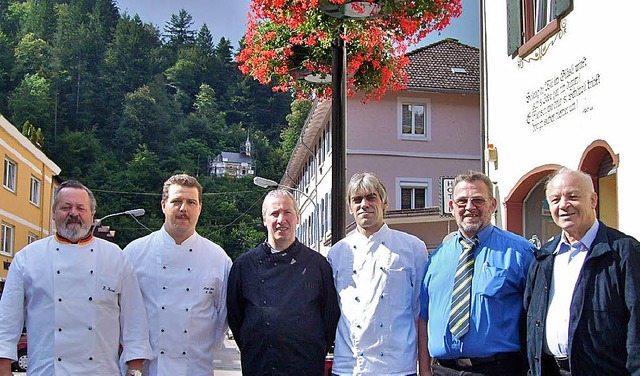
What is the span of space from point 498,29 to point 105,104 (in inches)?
3916

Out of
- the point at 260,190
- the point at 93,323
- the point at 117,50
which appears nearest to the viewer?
the point at 93,323

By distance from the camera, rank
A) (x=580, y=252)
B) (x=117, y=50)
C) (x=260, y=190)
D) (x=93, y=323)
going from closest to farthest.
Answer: (x=580, y=252) < (x=93, y=323) < (x=260, y=190) < (x=117, y=50)

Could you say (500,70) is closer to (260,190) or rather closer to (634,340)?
(634,340)

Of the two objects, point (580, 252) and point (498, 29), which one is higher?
point (498, 29)

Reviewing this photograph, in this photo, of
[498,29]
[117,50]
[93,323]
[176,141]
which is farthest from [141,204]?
[93,323]

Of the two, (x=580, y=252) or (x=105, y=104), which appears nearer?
(x=580, y=252)

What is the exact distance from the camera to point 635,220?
8.24 m

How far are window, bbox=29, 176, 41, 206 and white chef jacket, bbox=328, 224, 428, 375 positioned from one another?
115 ft

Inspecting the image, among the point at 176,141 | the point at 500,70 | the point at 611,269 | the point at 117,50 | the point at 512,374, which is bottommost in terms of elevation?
the point at 512,374

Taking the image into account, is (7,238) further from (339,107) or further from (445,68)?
(339,107)

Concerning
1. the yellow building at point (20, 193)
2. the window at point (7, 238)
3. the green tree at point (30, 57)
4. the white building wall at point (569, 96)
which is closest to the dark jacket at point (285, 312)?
the white building wall at point (569, 96)

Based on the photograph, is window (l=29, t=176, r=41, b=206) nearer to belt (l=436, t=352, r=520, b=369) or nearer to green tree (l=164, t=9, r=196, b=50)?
belt (l=436, t=352, r=520, b=369)

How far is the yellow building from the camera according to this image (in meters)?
33.0

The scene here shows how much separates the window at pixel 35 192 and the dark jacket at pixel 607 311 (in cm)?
3635
